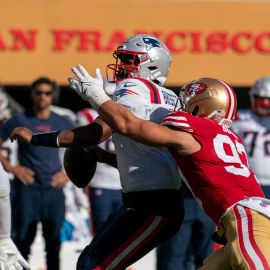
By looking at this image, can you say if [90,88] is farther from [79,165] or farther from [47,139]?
[79,165]

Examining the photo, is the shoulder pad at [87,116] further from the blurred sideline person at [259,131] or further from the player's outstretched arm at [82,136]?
the player's outstretched arm at [82,136]

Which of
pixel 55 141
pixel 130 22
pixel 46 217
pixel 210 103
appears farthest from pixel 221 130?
pixel 130 22

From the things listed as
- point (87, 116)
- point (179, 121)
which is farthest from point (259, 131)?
point (179, 121)

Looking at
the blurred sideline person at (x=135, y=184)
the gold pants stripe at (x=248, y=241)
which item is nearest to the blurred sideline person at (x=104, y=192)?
the blurred sideline person at (x=135, y=184)

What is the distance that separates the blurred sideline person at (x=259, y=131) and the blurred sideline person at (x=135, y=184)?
261 cm

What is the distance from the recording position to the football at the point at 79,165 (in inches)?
206

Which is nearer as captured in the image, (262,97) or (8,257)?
(8,257)

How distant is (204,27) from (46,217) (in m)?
7.39

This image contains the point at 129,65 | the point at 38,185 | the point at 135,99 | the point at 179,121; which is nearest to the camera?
the point at 179,121

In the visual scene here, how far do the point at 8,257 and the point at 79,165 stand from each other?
28.1 inches

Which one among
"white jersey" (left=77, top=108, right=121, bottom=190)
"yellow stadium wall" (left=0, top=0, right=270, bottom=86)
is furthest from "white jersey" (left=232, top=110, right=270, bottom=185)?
"yellow stadium wall" (left=0, top=0, right=270, bottom=86)

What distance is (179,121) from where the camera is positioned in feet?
15.0

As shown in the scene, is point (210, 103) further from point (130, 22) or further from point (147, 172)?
point (130, 22)

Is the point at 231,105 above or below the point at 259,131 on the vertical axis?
above
